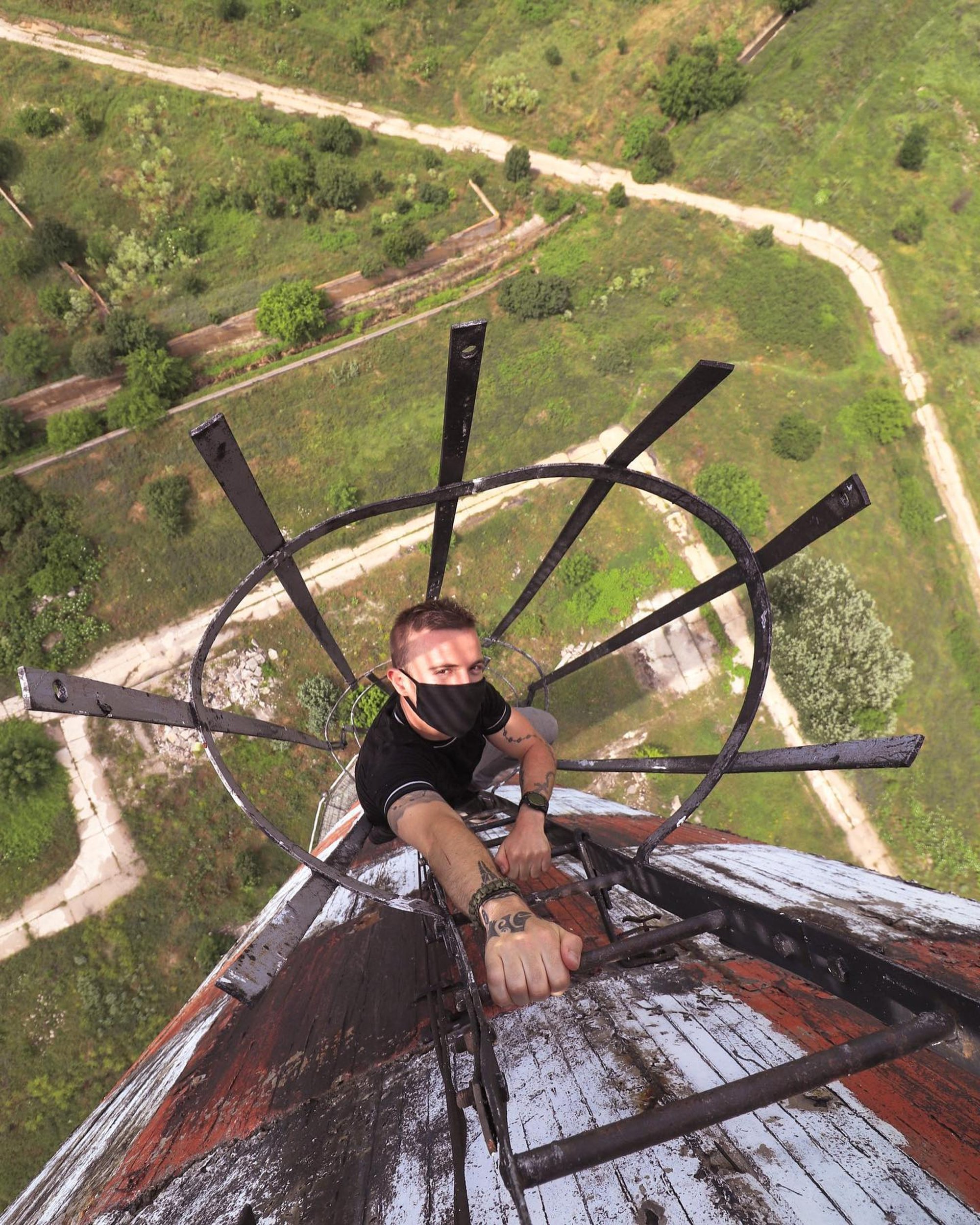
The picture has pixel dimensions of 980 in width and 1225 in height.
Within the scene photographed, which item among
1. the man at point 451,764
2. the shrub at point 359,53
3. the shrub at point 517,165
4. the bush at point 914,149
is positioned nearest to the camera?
the man at point 451,764

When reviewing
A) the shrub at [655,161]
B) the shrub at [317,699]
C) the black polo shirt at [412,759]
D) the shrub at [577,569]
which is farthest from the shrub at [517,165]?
the black polo shirt at [412,759]

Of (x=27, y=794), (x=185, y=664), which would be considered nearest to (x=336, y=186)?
(x=185, y=664)

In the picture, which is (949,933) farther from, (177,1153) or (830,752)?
(177,1153)

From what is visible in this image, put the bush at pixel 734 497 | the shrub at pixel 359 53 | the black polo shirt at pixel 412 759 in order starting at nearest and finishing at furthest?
the black polo shirt at pixel 412 759 → the bush at pixel 734 497 → the shrub at pixel 359 53

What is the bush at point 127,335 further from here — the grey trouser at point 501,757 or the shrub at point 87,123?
the grey trouser at point 501,757

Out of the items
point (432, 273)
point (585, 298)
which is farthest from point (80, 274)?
point (585, 298)

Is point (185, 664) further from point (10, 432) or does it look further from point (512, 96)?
point (512, 96)
